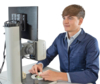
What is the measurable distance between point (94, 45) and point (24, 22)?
761 millimetres

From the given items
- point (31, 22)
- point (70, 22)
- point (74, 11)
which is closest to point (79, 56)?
point (70, 22)

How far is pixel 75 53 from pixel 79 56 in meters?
0.06

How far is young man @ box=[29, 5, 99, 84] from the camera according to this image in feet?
4.14

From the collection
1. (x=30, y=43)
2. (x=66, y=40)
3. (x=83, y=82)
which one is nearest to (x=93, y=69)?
(x=83, y=82)

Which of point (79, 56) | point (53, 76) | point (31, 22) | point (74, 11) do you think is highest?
point (74, 11)

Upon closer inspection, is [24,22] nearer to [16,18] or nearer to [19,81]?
[16,18]

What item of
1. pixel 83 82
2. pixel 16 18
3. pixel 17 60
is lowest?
pixel 83 82

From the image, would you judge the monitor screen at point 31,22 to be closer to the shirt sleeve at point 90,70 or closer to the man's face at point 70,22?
the man's face at point 70,22

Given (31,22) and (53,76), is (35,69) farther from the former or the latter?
(31,22)

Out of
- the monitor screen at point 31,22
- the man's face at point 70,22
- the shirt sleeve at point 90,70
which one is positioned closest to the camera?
the monitor screen at point 31,22

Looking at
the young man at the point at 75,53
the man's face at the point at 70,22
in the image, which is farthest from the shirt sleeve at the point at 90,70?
the man's face at the point at 70,22

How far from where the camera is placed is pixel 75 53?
1489 millimetres

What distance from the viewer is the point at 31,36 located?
3.90ft

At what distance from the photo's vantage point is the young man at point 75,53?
1.26m
